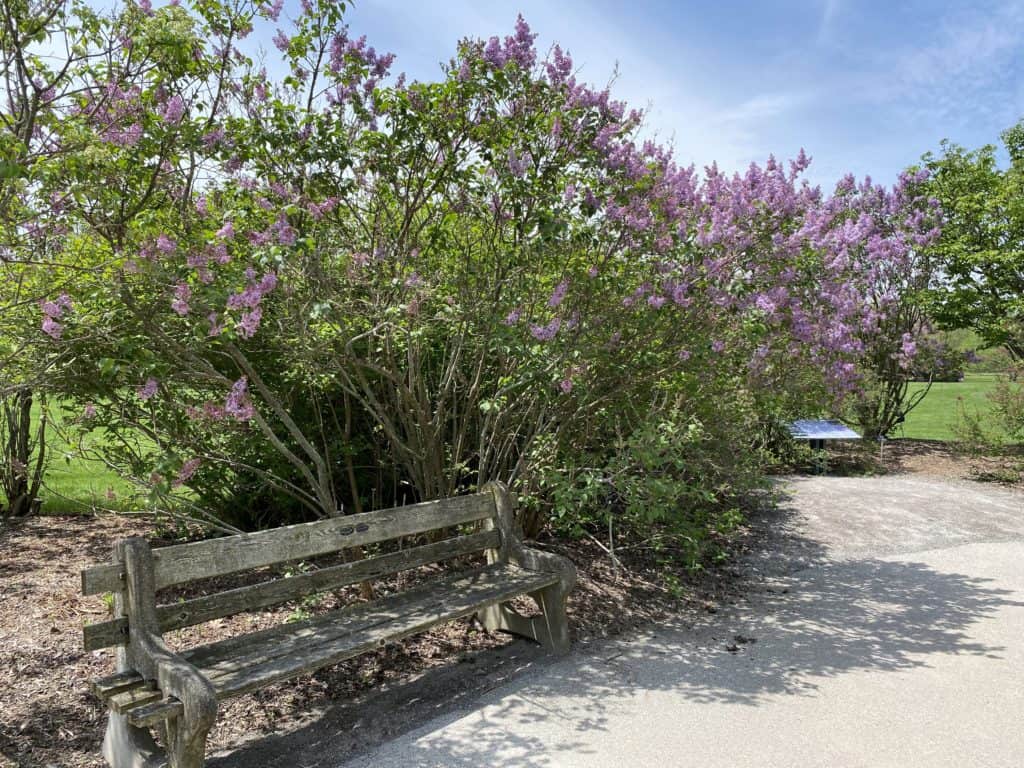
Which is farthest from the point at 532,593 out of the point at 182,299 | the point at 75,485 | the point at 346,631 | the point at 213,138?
the point at 75,485

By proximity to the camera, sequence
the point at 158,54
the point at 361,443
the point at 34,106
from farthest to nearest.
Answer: the point at 361,443
the point at 158,54
the point at 34,106

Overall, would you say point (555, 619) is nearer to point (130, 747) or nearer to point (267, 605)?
point (267, 605)

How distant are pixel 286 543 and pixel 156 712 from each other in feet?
3.21

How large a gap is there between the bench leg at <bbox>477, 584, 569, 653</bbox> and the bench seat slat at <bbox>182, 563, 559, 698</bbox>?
117mm

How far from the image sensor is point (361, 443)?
5.63 m

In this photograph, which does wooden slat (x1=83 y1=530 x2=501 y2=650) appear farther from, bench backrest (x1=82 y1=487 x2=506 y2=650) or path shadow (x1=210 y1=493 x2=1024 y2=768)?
path shadow (x1=210 y1=493 x2=1024 y2=768)

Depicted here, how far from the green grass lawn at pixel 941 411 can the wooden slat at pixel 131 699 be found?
467 inches

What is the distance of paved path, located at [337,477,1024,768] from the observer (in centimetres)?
A: 312

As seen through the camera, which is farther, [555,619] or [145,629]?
[555,619]

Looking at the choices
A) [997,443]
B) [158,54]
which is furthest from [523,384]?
[997,443]

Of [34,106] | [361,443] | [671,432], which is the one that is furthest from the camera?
[361,443]

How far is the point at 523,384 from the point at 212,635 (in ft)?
7.42

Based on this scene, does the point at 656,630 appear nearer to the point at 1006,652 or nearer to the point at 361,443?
the point at 1006,652

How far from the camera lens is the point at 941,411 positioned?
87.3 feet
